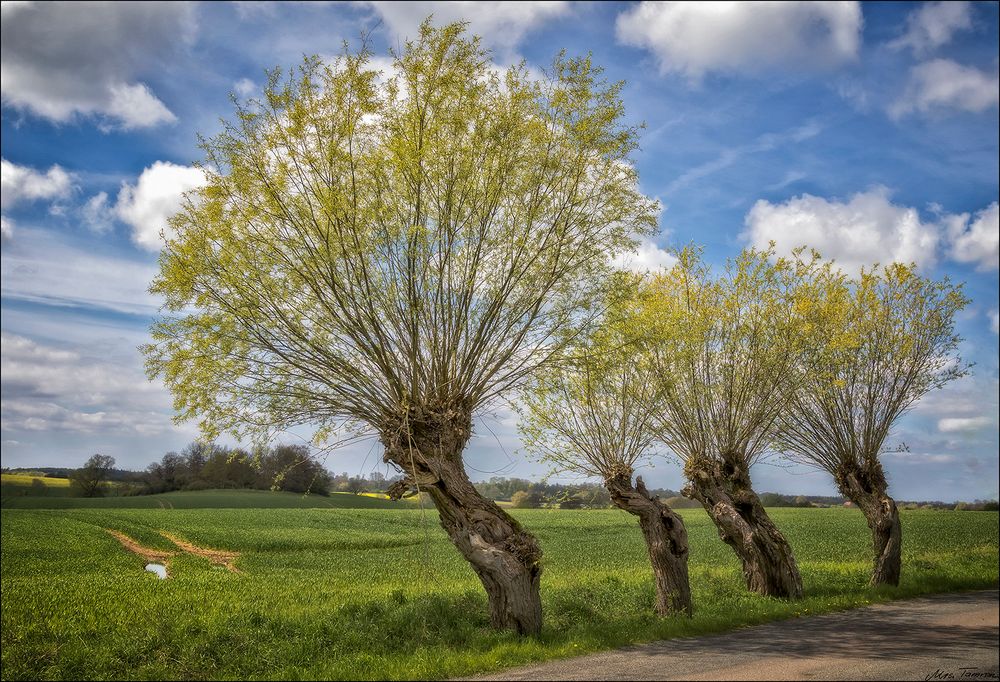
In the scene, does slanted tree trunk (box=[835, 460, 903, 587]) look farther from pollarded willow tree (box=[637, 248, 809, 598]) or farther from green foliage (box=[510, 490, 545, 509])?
green foliage (box=[510, 490, 545, 509])

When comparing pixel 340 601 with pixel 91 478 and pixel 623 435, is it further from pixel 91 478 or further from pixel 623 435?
pixel 91 478

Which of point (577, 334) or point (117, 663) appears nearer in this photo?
point (117, 663)

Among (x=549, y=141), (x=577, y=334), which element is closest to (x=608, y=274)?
(x=577, y=334)

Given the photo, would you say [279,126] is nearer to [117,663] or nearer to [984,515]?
[117,663]

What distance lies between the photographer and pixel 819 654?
11453mm

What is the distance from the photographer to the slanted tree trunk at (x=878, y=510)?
21.9 meters

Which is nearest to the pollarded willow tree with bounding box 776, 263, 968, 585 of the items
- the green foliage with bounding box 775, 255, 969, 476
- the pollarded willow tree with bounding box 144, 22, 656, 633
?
the green foliage with bounding box 775, 255, 969, 476

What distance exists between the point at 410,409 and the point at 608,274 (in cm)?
512

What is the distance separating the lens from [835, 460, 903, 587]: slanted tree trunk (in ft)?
71.8

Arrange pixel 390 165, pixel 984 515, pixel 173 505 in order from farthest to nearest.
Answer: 1. pixel 173 505
2. pixel 984 515
3. pixel 390 165

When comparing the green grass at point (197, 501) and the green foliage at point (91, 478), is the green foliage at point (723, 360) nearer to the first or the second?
the green grass at point (197, 501)

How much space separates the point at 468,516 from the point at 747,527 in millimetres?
10289

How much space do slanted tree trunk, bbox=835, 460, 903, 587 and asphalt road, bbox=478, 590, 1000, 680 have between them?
20.5 feet

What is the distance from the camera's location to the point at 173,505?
2840 inches
